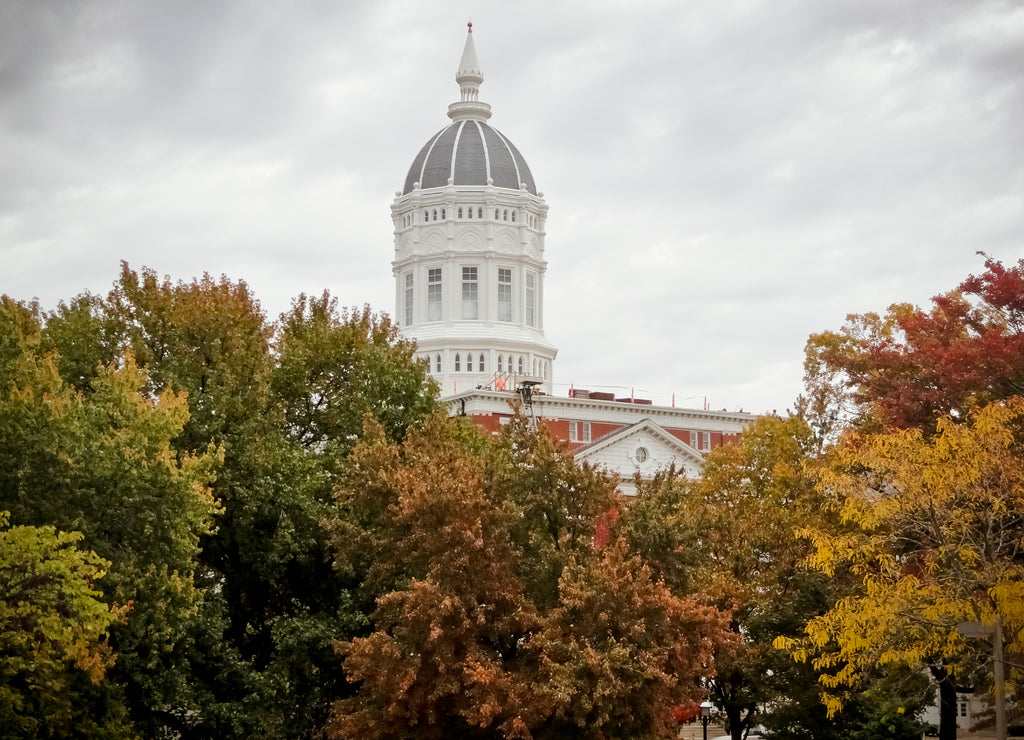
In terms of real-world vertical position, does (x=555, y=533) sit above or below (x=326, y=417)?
below

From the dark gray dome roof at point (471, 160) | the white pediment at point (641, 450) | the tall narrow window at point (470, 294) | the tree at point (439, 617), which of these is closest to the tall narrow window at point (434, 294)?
the tall narrow window at point (470, 294)

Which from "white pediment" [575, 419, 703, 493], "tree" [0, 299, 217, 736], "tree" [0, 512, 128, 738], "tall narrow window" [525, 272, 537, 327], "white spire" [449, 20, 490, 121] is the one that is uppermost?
"white spire" [449, 20, 490, 121]

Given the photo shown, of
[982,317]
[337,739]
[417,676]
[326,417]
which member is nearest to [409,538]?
[417,676]

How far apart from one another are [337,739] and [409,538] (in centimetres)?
626

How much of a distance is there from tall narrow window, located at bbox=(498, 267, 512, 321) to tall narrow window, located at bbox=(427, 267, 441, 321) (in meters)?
5.83

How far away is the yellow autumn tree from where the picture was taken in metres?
37.3

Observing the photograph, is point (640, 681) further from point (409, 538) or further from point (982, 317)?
point (982, 317)

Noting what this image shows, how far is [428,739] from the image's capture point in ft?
130

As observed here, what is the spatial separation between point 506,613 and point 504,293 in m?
124

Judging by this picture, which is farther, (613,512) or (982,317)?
(982,317)

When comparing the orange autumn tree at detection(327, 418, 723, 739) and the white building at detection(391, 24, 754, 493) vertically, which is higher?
the white building at detection(391, 24, 754, 493)

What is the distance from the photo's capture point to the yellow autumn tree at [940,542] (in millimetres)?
37312

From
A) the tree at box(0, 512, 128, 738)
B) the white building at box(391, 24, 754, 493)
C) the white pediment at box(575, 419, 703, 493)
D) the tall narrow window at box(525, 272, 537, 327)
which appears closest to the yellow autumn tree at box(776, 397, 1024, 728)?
the tree at box(0, 512, 128, 738)

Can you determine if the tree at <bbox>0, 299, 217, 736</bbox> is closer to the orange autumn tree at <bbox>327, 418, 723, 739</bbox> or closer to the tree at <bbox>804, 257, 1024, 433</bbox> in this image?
the orange autumn tree at <bbox>327, 418, 723, 739</bbox>
